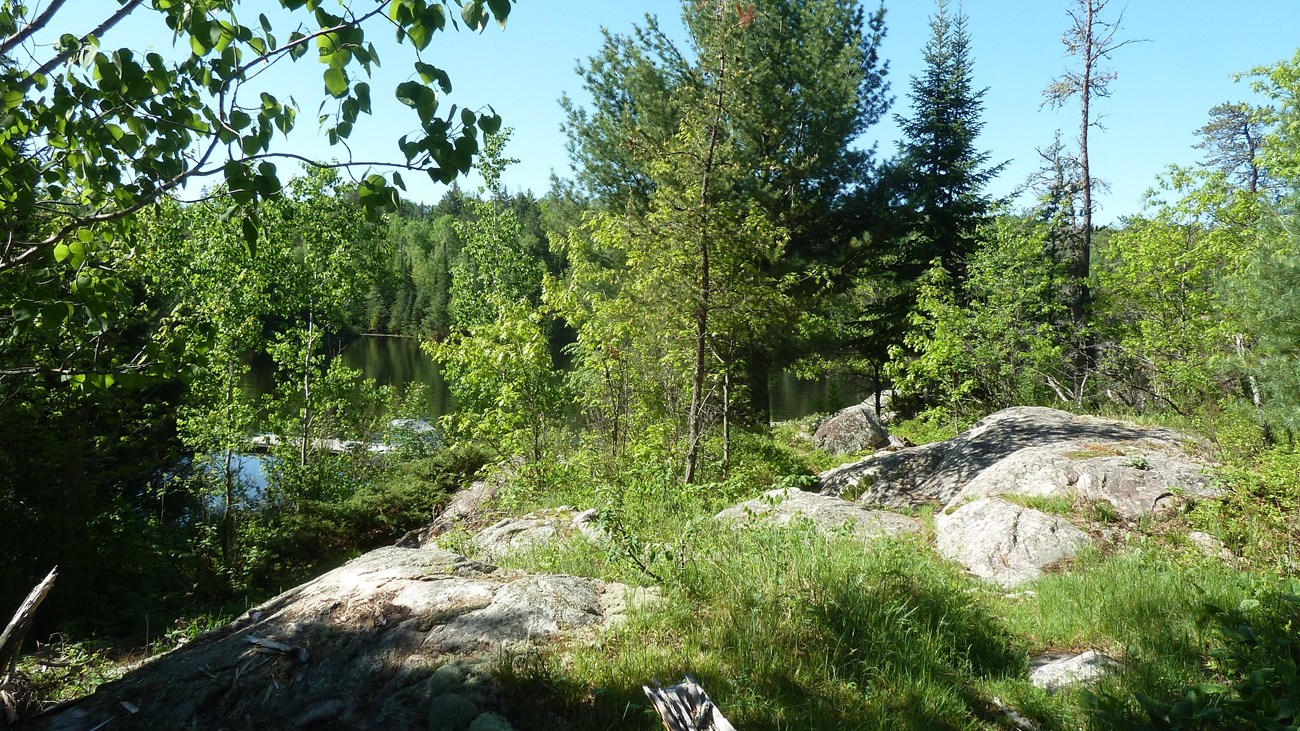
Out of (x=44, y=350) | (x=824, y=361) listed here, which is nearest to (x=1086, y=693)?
(x=44, y=350)

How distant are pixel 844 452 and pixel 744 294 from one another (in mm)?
7954

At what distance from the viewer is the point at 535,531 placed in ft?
22.5

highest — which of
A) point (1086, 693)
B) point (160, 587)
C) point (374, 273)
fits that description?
point (374, 273)

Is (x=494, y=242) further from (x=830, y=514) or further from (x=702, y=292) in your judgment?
(x=830, y=514)

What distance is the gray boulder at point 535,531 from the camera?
20.4ft

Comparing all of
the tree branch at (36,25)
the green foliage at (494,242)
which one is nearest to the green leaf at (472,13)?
the tree branch at (36,25)

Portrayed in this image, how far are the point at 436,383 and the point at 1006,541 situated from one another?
39296 millimetres

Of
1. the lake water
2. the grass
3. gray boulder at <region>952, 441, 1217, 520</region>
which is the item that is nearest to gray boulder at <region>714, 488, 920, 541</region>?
the grass

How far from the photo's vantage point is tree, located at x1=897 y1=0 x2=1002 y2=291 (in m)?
19.7

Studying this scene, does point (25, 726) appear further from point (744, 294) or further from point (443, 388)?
point (443, 388)

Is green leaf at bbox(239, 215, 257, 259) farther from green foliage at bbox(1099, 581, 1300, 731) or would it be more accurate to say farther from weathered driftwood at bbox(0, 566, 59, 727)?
green foliage at bbox(1099, 581, 1300, 731)

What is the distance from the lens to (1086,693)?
11.2ft

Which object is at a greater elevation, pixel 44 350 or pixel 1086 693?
pixel 44 350

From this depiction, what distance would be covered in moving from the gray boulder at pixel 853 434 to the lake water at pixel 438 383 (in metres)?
1.99
